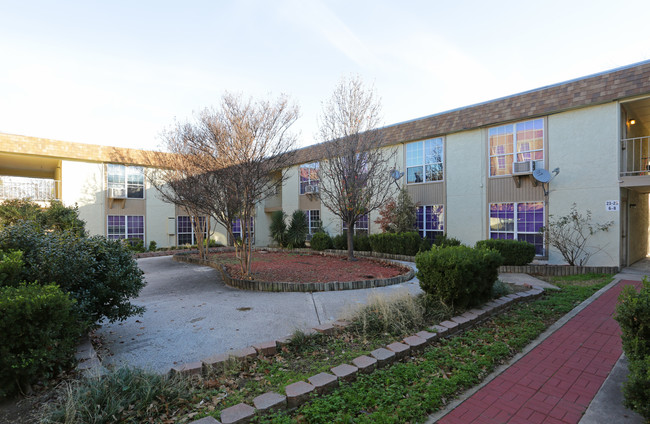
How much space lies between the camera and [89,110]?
1216 cm

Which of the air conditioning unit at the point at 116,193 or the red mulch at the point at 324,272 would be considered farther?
the air conditioning unit at the point at 116,193

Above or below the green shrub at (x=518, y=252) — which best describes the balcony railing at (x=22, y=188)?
above

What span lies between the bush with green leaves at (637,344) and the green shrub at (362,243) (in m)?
12.3

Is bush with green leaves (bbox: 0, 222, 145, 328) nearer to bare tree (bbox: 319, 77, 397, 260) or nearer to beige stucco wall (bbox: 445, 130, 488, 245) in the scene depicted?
bare tree (bbox: 319, 77, 397, 260)

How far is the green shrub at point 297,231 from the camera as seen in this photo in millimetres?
19094

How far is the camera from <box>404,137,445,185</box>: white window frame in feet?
47.7

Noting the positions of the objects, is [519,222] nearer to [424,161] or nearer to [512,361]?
[424,161]

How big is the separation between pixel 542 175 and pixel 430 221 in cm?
501

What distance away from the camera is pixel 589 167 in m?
10.6

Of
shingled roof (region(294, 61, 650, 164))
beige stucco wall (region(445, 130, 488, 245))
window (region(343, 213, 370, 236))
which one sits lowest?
window (region(343, 213, 370, 236))

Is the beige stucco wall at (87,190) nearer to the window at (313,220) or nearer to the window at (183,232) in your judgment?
the window at (183,232)

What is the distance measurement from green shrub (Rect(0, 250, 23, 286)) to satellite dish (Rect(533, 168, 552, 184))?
1366 cm

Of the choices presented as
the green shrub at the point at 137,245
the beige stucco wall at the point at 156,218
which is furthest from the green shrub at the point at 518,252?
the beige stucco wall at the point at 156,218

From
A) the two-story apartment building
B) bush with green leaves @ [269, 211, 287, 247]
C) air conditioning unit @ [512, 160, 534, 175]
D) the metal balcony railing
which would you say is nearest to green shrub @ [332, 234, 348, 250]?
the two-story apartment building
